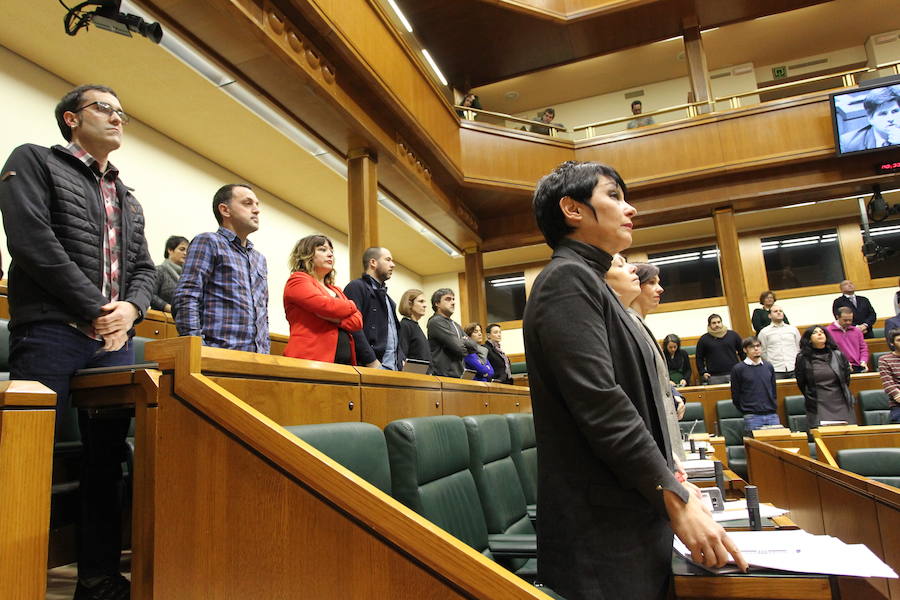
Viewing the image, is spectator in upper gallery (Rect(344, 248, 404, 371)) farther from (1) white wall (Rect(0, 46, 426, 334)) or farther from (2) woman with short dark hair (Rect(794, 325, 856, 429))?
(2) woman with short dark hair (Rect(794, 325, 856, 429))

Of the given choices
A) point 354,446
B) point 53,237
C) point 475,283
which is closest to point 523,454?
point 354,446

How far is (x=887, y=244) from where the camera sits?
8109 mm

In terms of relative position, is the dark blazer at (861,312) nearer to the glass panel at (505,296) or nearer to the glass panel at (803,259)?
the glass panel at (803,259)

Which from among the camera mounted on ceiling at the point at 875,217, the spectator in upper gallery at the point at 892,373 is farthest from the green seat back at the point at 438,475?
the camera mounted on ceiling at the point at 875,217

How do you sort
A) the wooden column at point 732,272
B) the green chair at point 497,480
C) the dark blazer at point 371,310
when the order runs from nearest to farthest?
the green chair at point 497,480, the dark blazer at point 371,310, the wooden column at point 732,272

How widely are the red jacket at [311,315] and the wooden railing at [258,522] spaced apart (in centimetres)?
108

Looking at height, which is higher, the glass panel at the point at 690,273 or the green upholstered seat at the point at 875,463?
the glass panel at the point at 690,273

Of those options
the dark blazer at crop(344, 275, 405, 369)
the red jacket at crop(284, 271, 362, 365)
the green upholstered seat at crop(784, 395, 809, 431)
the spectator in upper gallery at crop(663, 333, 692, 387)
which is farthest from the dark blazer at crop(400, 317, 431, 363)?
the spectator in upper gallery at crop(663, 333, 692, 387)

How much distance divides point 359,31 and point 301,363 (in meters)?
3.10

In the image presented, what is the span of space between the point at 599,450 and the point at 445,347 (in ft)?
8.72

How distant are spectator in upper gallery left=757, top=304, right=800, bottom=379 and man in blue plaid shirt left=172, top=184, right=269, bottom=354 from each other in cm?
472

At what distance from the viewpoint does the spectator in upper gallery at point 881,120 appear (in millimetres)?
5711

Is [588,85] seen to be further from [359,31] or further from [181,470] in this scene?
[181,470]

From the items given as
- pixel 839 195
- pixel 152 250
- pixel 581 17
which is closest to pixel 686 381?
pixel 839 195
